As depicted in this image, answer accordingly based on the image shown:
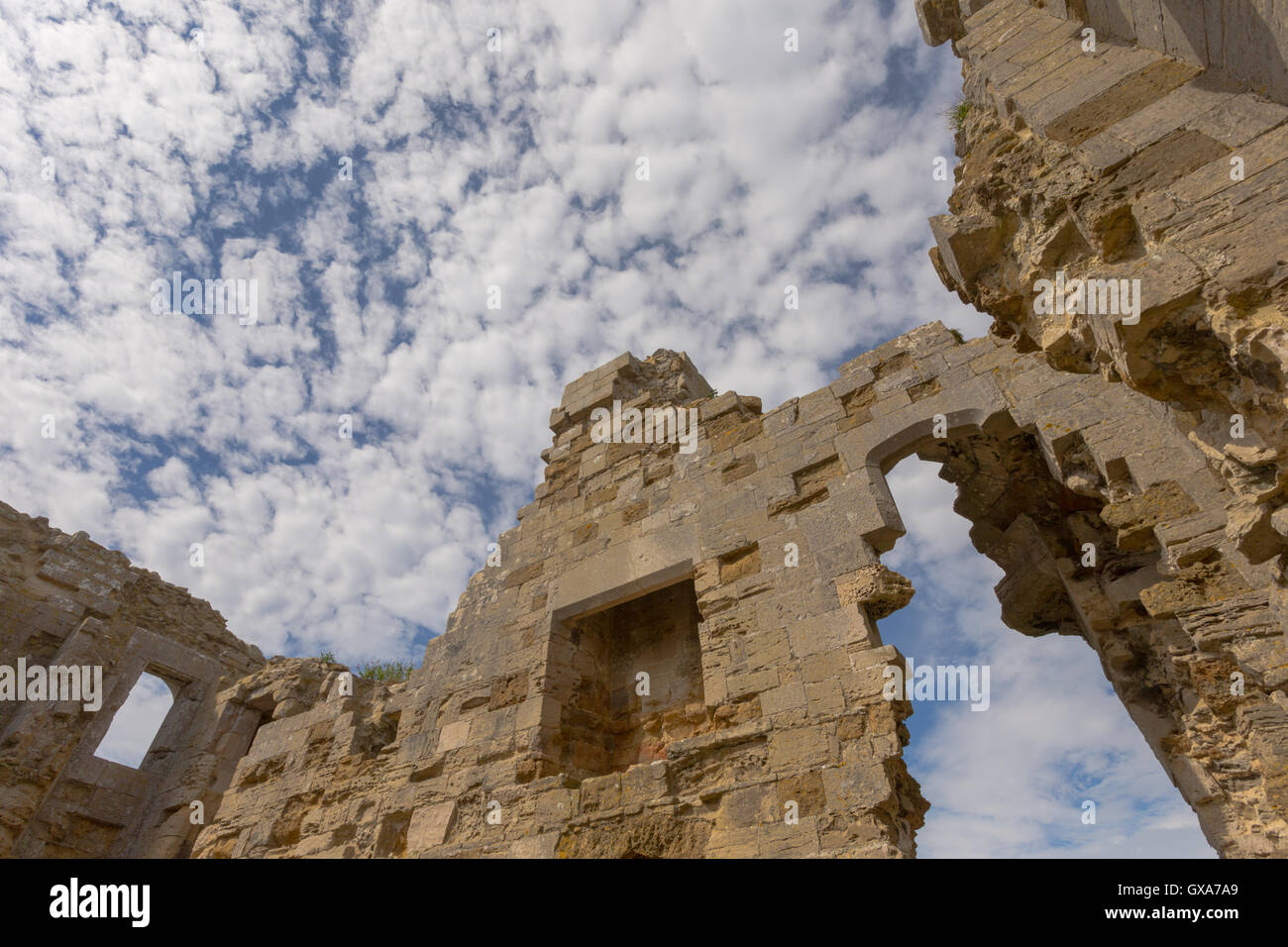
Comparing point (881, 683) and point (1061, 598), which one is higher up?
point (1061, 598)

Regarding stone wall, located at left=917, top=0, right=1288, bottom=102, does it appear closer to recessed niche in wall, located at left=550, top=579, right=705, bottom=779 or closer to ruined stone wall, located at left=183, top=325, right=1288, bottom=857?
ruined stone wall, located at left=183, top=325, right=1288, bottom=857

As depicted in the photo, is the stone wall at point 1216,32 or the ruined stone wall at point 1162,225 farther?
the stone wall at point 1216,32

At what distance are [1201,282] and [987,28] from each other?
7.89 feet

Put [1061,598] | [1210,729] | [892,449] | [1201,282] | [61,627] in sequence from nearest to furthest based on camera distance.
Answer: [1201,282]
[1210,729]
[892,449]
[1061,598]
[61,627]

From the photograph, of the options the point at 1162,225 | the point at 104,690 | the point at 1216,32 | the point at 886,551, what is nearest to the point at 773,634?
the point at 886,551

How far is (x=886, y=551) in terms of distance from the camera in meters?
5.13

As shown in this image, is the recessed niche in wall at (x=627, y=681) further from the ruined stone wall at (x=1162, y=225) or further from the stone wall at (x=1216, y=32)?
the stone wall at (x=1216, y=32)

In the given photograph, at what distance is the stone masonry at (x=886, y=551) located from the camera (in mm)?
2307

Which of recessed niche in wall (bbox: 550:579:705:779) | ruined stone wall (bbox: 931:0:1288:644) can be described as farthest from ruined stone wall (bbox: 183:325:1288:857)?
ruined stone wall (bbox: 931:0:1288:644)

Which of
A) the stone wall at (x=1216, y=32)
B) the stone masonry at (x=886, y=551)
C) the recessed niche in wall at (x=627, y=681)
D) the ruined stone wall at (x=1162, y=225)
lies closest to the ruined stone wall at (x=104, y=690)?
the stone masonry at (x=886, y=551)

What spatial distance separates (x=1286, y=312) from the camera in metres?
1.87

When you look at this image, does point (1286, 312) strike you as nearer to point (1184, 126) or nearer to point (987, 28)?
point (1184, 126)

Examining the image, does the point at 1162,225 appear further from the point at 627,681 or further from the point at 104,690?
the point at 104,690
